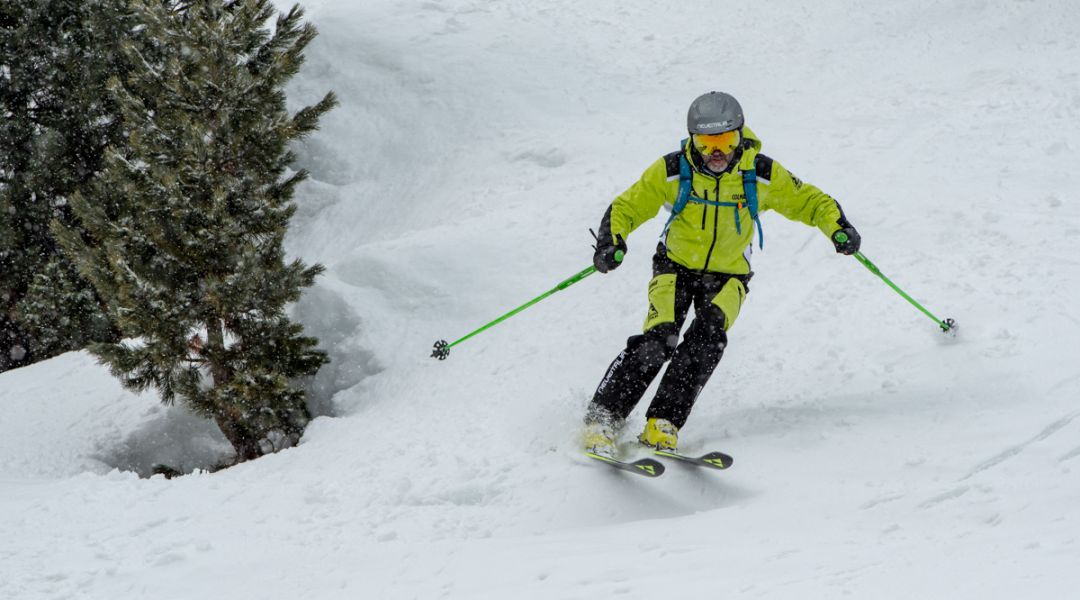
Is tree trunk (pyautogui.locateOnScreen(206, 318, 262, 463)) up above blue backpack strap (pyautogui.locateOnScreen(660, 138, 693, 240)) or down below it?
below

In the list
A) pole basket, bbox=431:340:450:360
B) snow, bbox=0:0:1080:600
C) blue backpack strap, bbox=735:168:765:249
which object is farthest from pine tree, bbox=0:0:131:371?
blue backpack strap, bbox=735:168:765:249

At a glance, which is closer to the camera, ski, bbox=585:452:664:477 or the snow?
the snow

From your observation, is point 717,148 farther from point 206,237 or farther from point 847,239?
point 206,237

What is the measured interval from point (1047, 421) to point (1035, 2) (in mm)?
9966

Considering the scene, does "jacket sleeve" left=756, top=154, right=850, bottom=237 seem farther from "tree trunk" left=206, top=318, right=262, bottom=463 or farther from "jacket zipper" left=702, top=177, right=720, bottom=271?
"tree trunk" left=206, top=318, right=262, bottom=463

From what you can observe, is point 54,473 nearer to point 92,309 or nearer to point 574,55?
point 92,309

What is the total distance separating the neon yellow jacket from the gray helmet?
0.26m

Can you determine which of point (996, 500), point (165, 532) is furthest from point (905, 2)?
point (165, 532)

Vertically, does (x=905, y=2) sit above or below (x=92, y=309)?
above

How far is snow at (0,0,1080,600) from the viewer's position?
4762 millimetres

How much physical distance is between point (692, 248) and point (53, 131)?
1249cm

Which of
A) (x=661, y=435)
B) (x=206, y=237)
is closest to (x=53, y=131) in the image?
(x=206, y=237)

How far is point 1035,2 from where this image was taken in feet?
43.1

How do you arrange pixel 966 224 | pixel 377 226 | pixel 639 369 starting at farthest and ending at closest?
pixel 377 226 → pixel 966 224 → pixel 639 369
